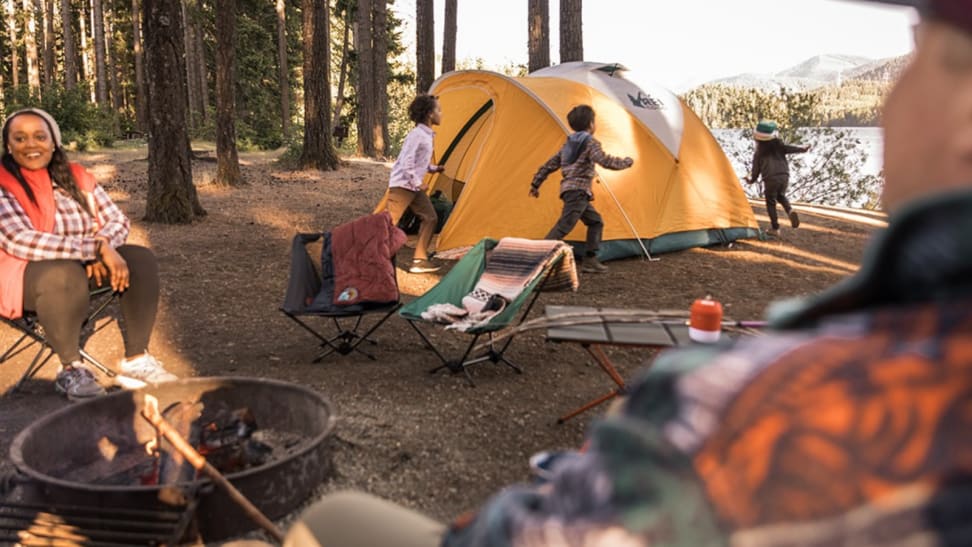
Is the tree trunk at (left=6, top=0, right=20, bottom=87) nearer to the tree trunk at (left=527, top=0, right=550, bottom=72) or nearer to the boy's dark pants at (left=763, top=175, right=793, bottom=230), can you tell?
the tree trunk at (left=527, top=0, right=550, bottom=72)

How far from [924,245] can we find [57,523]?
103 inches

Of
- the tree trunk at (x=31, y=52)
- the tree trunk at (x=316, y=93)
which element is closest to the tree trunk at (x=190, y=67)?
the tree trunk at (x=31, y=52)

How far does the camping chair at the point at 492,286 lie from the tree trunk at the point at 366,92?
559 inches

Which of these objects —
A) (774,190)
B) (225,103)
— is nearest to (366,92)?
(225,103)

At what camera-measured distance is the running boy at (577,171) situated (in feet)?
22.9

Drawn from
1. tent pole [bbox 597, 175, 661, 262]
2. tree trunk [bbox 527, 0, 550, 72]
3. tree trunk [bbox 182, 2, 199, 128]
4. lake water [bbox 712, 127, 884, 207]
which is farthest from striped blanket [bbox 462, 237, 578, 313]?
tree trunk [bbox 182, 2, 199, 128]

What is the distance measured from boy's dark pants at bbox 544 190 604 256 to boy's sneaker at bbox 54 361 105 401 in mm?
4174

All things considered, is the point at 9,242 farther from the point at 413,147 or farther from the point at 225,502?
the point at 413,147

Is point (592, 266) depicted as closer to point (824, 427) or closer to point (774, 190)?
point (774, 190)

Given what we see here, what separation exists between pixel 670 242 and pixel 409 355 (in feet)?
13.7

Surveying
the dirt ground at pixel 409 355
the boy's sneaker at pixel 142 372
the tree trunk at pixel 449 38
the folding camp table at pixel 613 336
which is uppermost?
the tree trunk at pixel 449 38

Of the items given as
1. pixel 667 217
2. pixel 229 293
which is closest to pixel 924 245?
pixel 229 293

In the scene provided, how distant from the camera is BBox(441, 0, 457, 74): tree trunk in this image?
1728 cm

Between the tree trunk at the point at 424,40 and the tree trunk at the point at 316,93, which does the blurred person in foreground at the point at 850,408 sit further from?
the tree trunk at the point at 424,40
